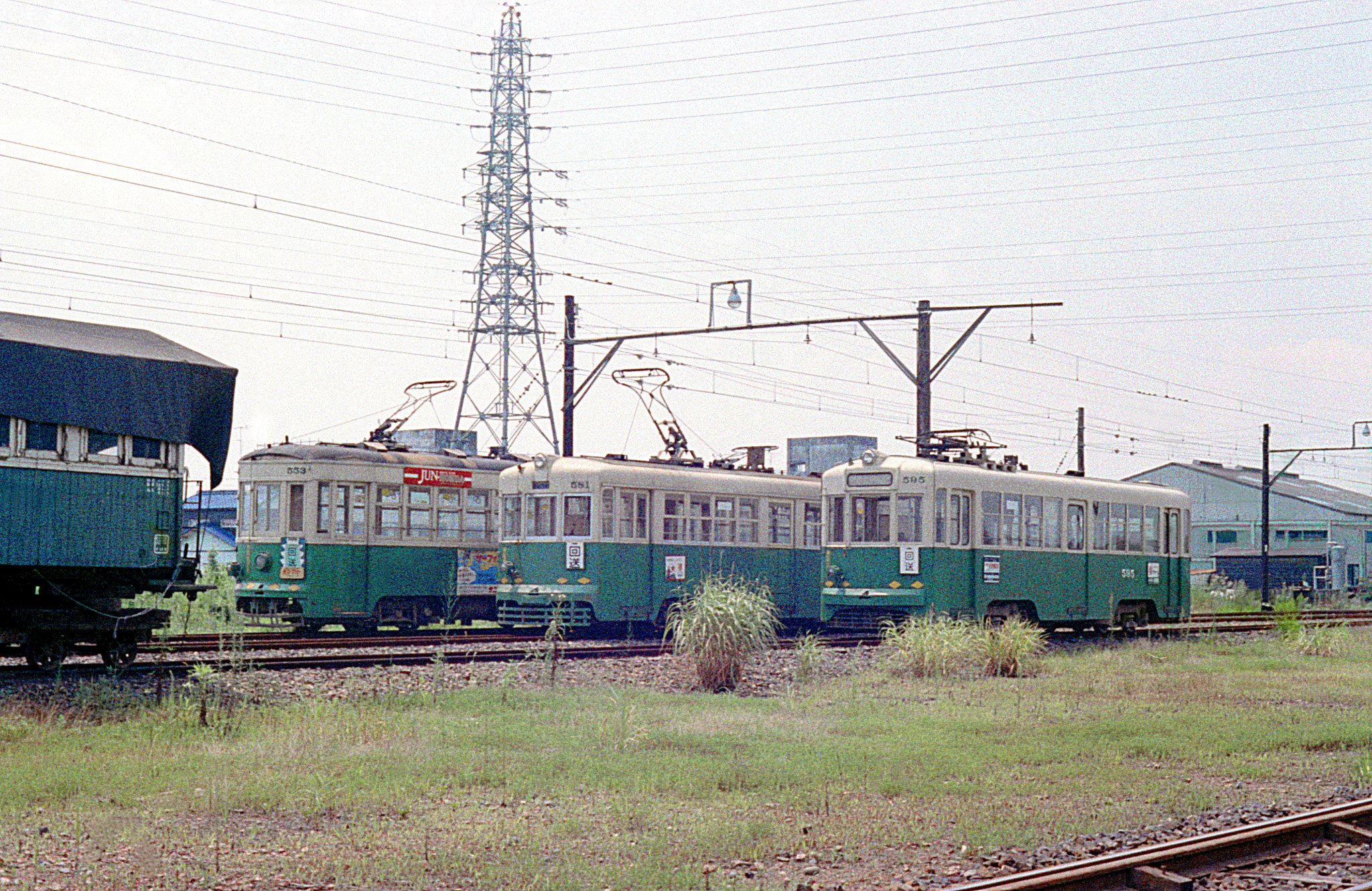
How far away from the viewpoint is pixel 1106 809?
351 inches

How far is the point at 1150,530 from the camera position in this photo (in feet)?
83.9

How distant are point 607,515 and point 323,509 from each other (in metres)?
4.51

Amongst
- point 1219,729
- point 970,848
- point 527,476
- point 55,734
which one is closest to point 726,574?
point 527,476

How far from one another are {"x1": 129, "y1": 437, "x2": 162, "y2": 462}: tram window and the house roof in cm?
5843

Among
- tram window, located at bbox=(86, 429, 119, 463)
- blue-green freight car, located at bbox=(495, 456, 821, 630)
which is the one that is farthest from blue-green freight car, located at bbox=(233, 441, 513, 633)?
tram window, located at bbox=(86, 429, 119, 463)

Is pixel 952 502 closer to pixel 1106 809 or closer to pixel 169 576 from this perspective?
pixel 169 576

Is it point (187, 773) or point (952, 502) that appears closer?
point (187, 773)

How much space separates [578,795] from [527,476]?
14.2m

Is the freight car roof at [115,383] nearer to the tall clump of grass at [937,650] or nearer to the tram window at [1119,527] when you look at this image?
the tall clump of grass at [937,650]

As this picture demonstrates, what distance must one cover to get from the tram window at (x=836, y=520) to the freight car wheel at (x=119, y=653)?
1092 cm

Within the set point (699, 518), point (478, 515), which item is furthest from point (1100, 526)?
point (478, 515)

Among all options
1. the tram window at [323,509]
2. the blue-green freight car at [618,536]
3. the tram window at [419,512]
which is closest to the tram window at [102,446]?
the tram window at [323,509]

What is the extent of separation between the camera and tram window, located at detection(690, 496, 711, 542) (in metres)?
23.8

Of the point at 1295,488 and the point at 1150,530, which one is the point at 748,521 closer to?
the point at 1150,530
